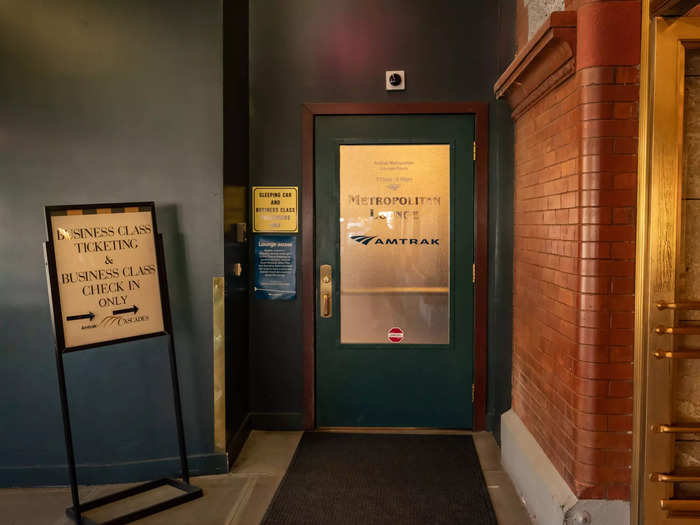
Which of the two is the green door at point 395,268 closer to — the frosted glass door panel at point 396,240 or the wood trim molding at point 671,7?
the frosted glass door panel at point 396,240

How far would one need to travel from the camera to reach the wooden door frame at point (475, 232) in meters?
3.60

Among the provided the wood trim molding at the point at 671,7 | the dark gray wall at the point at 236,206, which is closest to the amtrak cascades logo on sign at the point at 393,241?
the dark gray wall at the point at 236,206

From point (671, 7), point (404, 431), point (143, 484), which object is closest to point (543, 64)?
point (671, 7)

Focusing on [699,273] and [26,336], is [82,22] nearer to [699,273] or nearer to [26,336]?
[26,336]

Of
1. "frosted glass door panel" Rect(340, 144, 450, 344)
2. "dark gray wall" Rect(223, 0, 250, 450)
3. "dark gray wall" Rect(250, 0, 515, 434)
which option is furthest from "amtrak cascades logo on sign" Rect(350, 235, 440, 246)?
"dark gray wall" Rect(223, 0, 250, 450)

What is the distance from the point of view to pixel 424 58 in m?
3.61

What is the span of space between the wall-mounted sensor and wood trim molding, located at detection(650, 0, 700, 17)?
5.81 ft

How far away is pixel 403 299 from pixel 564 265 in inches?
56.9

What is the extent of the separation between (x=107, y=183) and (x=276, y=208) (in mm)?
1075

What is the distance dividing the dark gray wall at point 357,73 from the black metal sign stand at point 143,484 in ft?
3.04

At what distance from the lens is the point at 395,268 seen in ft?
12.0

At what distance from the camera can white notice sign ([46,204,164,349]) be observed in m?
2.55

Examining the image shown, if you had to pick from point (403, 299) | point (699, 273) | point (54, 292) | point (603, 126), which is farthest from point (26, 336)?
point (699, 273)

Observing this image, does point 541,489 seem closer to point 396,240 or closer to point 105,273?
point 396,240
